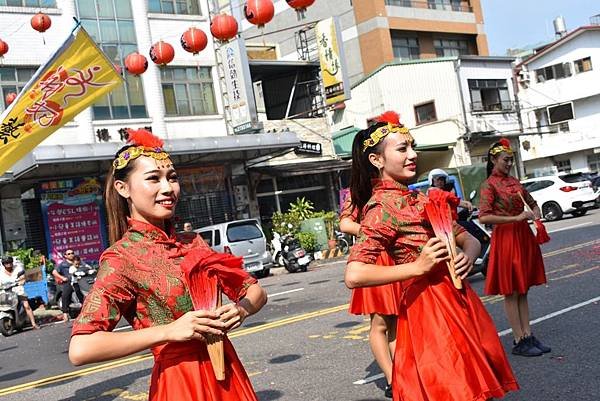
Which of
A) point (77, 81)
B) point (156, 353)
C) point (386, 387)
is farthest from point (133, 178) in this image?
point (77, 81)

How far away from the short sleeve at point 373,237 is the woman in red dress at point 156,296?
2.19 ft

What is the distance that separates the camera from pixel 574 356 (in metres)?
5.56

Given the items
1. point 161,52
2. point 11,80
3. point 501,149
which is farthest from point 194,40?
point 501,149

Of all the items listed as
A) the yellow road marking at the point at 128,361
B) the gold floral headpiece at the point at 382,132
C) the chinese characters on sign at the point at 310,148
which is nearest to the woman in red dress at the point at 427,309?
the gold floral headpiece at the point at 382,132

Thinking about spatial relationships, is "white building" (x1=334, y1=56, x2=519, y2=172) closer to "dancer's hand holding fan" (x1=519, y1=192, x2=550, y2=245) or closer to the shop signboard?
the shop signboard

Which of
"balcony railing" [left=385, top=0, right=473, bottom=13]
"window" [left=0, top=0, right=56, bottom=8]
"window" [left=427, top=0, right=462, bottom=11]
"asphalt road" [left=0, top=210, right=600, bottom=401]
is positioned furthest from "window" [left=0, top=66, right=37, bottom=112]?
"window" [left=427, top=0, right=462, bottom=11]

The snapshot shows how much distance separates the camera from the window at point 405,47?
3719 centimetres

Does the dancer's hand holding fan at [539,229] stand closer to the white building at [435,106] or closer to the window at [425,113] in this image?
the white building at [435,106]

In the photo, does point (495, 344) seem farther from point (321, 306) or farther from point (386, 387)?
point (321, 306)

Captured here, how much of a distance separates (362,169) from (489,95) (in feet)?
109

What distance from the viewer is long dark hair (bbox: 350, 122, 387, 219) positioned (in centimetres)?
368

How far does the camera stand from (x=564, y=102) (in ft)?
134

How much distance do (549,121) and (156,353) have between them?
42287 millimetres

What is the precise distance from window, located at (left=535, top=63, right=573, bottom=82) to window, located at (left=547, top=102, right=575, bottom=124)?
1751 millimetres
